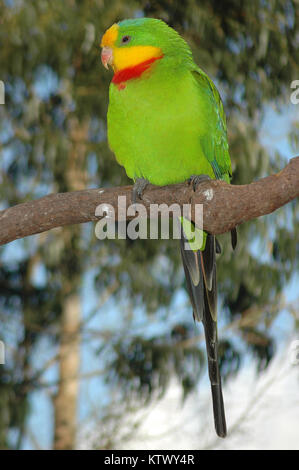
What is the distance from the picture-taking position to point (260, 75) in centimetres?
338

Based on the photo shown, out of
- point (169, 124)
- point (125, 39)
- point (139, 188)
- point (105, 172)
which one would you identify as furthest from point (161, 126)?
point (105, 172)

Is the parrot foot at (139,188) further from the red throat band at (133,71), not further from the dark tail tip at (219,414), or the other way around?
the dark tail tip at (219,414)

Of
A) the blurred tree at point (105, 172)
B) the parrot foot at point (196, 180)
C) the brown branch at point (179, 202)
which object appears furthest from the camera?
the blurred tree at point (105, 172)

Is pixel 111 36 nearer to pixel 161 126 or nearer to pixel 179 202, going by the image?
pixel 161 126

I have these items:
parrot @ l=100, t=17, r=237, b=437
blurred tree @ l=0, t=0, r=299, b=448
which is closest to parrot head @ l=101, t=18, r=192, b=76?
parrot @ l=100, t=17, r=237, b=437

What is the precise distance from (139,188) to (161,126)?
172 millimetres

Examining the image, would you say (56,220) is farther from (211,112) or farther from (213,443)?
(213,443)

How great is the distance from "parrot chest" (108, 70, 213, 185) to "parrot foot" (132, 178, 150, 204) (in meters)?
Answer: 0.02

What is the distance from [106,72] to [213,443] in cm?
236

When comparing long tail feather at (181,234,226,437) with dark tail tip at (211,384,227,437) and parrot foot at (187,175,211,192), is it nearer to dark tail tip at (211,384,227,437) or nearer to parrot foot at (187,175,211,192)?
dark tail tip at (211,384,227,437)

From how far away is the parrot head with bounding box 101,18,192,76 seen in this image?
158 cm

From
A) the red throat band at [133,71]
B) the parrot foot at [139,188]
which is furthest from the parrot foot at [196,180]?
the red throat band at [133,71]

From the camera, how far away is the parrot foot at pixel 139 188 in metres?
1.49

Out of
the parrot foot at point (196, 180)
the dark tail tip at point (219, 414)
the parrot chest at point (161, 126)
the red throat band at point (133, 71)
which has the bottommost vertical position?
the dark tail tip at point (219, 414)
